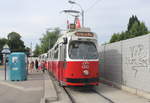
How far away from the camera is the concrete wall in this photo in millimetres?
10366

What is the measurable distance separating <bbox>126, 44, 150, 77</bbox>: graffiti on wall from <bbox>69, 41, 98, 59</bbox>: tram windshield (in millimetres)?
1858

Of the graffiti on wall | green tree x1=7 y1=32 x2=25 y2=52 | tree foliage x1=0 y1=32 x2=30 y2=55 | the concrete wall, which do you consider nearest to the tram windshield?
the concrete wall

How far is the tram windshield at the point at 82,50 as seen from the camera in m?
12.4

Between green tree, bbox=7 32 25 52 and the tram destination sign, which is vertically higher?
green tree, bbox=7 32 25 52

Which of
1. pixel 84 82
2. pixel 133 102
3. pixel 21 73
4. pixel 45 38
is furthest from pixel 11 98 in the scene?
pixel 45 38

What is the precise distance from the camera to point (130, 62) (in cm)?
1202

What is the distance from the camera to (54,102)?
9.77m

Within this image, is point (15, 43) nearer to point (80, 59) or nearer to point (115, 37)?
point (115, 37)

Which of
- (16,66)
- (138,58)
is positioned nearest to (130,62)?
(138,58)

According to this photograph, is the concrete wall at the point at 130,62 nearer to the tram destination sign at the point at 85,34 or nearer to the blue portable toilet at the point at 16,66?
the tram destination sign at the point at 85,34

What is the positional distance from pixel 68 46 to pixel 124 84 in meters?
3.68

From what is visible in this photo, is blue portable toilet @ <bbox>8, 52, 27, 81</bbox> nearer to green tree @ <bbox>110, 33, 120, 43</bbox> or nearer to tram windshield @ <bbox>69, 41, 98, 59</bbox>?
tram windshield @ <bbox>69, 41, 98, 59</bbox>

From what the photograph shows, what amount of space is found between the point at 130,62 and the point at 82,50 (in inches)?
101

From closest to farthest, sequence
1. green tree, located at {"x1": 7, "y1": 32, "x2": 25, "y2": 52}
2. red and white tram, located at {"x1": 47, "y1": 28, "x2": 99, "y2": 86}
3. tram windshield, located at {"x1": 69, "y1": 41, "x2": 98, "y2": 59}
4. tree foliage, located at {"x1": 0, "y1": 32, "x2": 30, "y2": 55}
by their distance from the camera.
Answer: red and white tram, located at {"x1": 47, "y1": 28, "x2": 99, "y2": 86} → tram windshield, located at {"x1": 69, "y1": 41, "x2": 98, "y2": 59} → tree foliage, located at {"x1": 0, "y1": 32, "x2": 30, "y2": 55} → green tree, located at {"x1": 7, "y1": 32, "x2": 25, "y2": 52}
